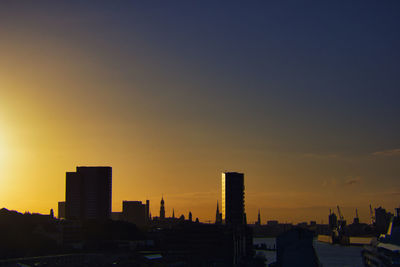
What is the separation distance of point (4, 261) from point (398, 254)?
380 feet

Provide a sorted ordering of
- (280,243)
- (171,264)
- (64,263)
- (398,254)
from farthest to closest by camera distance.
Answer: (64,263)
(171,264)
(280,243)
(398,254)

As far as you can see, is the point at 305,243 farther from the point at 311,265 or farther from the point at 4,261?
the point at 4,261

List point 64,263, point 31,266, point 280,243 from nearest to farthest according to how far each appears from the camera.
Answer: point 280,243, point 31,266, point 64,263

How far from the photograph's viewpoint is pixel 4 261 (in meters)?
170

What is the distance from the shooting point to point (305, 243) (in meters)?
119

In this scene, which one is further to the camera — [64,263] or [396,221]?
[64,263]

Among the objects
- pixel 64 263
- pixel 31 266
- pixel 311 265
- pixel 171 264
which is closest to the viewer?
pixel 311 265

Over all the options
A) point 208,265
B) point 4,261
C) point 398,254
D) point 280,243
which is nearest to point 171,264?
point 208,265

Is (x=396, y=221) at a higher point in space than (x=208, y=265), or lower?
higher

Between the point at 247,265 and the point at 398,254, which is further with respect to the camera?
the point at 247,265

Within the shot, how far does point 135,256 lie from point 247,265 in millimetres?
38006

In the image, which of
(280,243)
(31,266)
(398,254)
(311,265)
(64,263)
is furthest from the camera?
(64,263)

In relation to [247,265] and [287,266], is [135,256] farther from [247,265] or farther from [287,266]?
[287,266]

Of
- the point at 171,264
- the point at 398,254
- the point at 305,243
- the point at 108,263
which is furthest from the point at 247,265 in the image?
the point at 398,254
